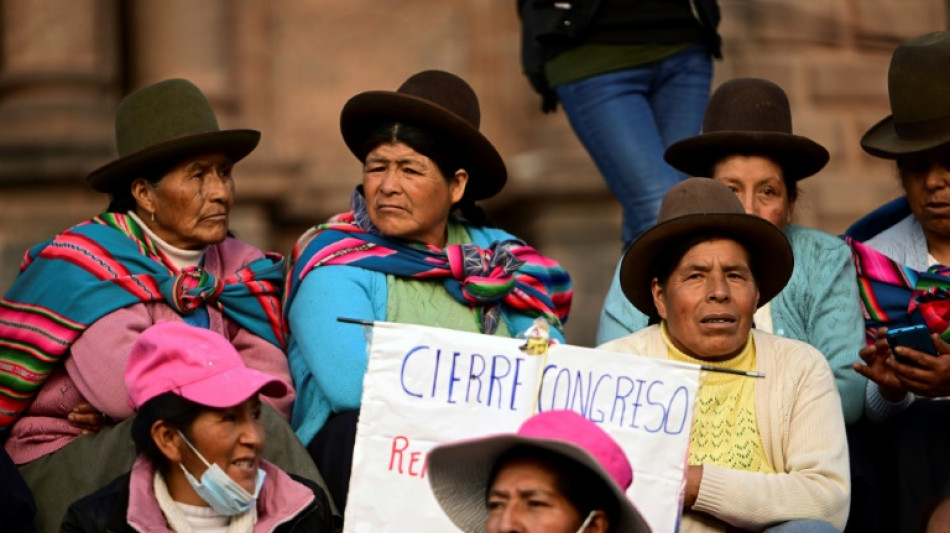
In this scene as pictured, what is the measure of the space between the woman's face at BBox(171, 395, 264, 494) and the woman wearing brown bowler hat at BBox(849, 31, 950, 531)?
198 centimetres

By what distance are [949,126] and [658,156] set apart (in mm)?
1126

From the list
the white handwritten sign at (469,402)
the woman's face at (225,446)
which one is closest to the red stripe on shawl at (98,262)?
the woman's face at (225,446)

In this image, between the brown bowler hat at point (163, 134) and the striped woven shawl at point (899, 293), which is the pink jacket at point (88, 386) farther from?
the striped woven shawl at point (899, 293)

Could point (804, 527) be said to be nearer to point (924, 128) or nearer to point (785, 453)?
point (785, 453)

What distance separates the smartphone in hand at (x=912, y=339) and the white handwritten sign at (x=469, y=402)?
40.3 inches

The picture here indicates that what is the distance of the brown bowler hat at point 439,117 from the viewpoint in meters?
7.59

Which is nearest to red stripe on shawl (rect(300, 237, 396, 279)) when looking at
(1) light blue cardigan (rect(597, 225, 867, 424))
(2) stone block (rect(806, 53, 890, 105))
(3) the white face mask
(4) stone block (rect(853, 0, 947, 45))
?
(1) light blue cardigan (rect(597, 225, 867, 424))

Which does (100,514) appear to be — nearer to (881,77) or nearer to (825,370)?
(825,370)

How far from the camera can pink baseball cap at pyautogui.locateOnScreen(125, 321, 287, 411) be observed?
6.34 m

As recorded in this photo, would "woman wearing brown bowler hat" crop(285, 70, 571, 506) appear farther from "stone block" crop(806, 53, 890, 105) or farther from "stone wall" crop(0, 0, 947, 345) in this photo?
"stone block" crop(806, 53, 890, 105)

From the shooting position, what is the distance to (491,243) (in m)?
7.86

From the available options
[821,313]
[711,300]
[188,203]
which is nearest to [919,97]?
[821,313]

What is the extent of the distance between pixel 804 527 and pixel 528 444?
1286 mm

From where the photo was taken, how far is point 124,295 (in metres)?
7.31
